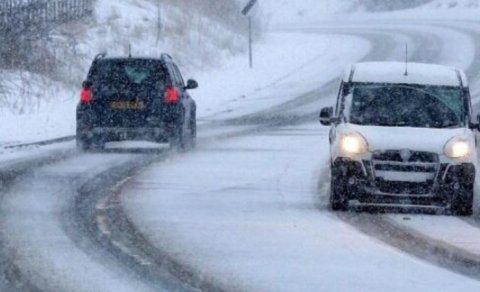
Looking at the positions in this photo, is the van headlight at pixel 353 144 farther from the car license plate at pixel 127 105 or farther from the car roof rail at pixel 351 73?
the car license plate at pixel 127 105

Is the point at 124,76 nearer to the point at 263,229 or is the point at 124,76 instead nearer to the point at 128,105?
the point at 128,105

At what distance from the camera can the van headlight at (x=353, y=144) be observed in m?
16.2

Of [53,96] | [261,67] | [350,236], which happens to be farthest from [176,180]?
[261,67]

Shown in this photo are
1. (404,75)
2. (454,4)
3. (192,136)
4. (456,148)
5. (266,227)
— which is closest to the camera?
(266,227)

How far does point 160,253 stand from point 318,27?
6473 cm

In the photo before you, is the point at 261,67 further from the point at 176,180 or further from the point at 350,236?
the point at 350,236

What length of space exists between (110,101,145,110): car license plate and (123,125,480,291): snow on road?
134 cm

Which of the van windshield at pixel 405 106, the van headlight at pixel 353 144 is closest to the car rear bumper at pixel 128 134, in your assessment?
the van windshield at pixel 405 106

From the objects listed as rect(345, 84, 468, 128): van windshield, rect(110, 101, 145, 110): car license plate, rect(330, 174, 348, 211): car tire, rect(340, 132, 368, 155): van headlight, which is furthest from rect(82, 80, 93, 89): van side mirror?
rect(340, 132, 368, 155): van headlight

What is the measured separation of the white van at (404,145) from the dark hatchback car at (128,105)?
740cm

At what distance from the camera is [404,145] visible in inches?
632

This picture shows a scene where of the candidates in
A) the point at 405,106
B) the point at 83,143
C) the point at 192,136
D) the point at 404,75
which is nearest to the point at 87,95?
the point at 83,143

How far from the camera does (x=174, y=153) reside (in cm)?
2450

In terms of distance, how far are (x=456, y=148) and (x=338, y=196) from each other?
1376mm
